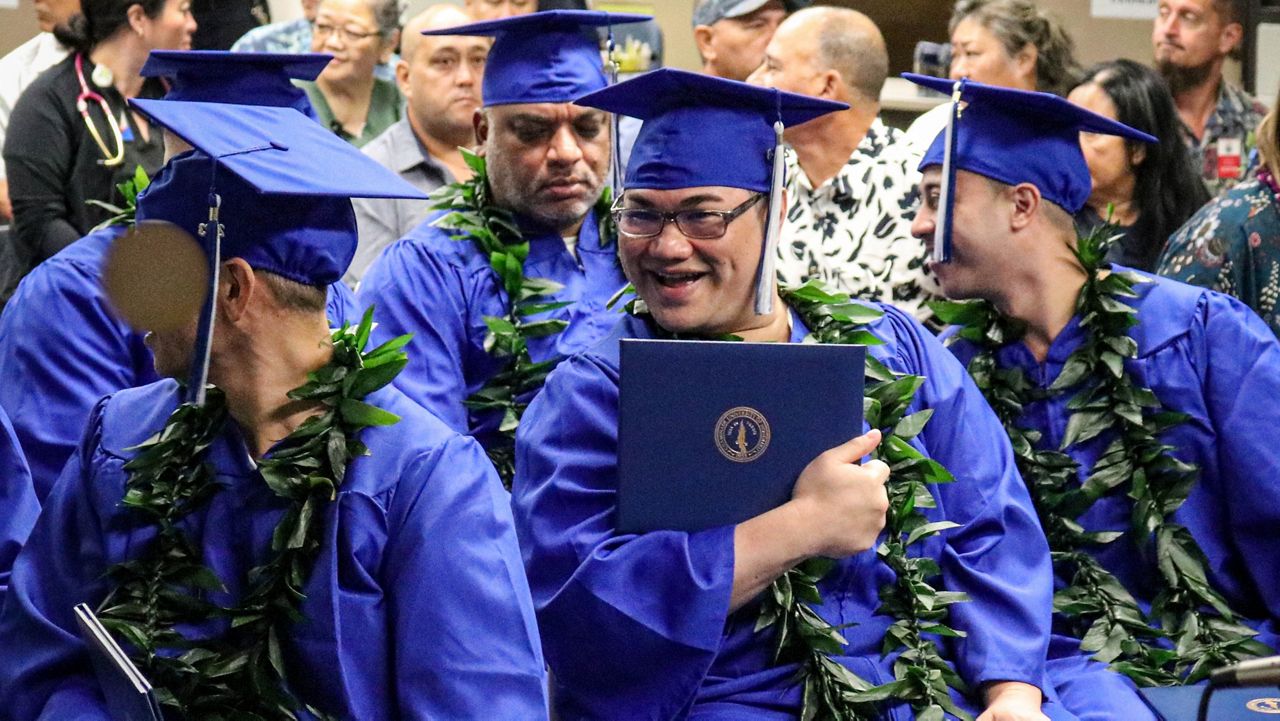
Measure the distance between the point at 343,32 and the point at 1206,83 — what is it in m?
3.31

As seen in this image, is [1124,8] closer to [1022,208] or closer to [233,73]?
[1022,208]

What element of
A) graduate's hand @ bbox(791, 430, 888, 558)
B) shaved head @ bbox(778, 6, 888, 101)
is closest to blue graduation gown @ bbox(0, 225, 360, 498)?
graduate's hand @ bbox(791, 430, 888, 558)

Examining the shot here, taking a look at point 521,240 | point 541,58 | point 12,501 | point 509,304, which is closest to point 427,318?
point 509,304

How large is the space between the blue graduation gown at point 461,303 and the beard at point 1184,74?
2.85m

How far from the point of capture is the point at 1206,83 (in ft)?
20.7

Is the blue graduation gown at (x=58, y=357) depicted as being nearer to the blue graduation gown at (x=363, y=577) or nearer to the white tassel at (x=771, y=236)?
the blue graduation gown at (x=363, y=577)

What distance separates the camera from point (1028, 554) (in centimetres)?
313

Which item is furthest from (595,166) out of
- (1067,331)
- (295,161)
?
(295,161)

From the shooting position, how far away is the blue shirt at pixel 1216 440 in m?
3.44

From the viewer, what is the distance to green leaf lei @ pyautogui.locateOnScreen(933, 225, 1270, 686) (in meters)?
3.36

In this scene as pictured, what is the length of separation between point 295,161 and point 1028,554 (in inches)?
62.8

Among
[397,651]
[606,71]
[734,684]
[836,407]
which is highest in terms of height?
[606,71]

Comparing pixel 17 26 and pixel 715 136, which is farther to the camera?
pixel 17 26

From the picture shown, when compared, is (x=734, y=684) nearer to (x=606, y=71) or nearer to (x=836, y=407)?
(x=836, y=407)
